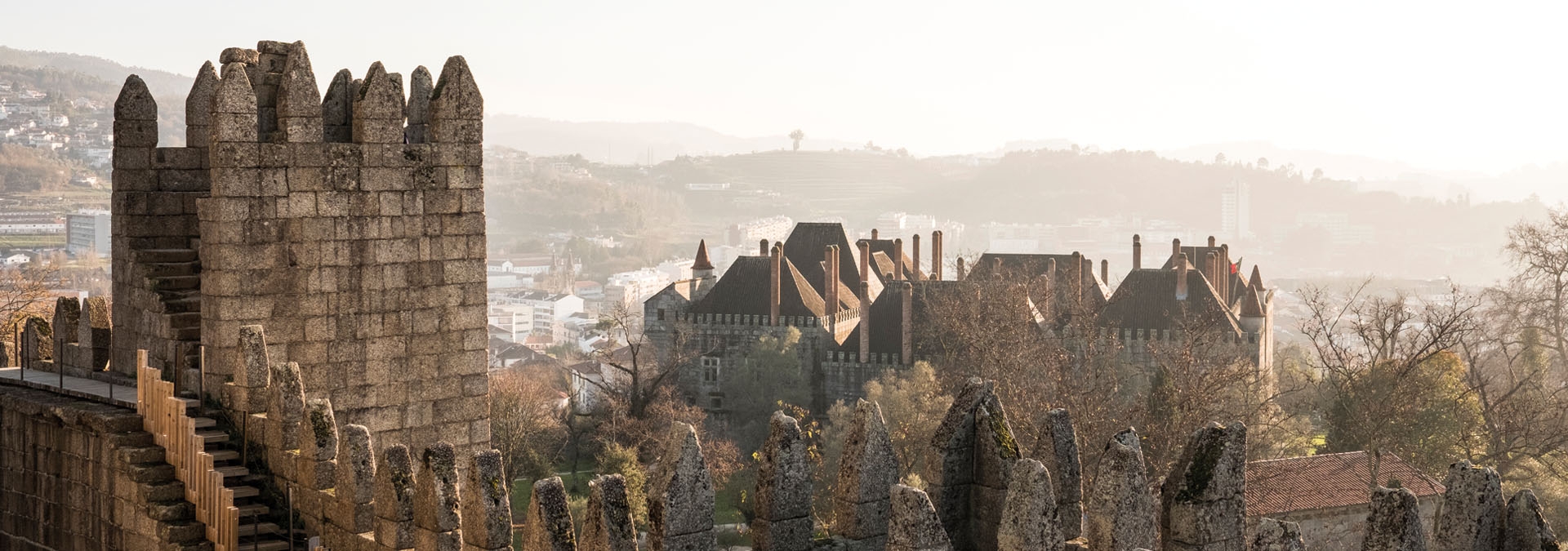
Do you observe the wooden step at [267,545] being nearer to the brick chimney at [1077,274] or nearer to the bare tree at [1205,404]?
the bare tree at [1205,404]

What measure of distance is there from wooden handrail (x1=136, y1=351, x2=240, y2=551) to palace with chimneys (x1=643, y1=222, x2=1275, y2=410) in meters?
37.6

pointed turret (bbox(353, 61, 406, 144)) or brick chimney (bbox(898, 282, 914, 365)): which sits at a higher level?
pointed turret (bbox(353, 61, 406, 144))

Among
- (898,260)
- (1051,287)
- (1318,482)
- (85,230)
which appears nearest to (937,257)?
(898,260)

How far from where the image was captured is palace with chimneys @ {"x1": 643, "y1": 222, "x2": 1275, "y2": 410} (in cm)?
4950

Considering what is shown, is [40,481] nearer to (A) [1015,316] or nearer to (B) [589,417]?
(A) [1015,316]

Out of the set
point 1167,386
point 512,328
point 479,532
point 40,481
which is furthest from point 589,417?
point 512,328

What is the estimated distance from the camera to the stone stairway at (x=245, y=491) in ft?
29.1

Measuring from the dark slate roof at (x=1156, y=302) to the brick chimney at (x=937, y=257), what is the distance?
14271 mm

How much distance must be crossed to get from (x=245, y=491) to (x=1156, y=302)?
4451 centimetres

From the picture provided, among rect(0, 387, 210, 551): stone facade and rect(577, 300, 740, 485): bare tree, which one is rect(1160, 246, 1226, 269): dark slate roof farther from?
rect(0, 387, 210, 551): stone facade

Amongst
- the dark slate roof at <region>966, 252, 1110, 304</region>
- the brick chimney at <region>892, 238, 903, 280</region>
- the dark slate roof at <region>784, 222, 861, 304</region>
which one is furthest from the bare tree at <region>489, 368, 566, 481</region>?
the brick chimney at <region>892, 238, 903, 280</region>

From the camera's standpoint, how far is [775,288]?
58.0 meters

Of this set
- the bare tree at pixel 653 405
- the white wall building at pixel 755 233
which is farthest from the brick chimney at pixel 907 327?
the white wall building at pixel 755 233

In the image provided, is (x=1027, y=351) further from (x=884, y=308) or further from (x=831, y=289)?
(x=831, y=289)
